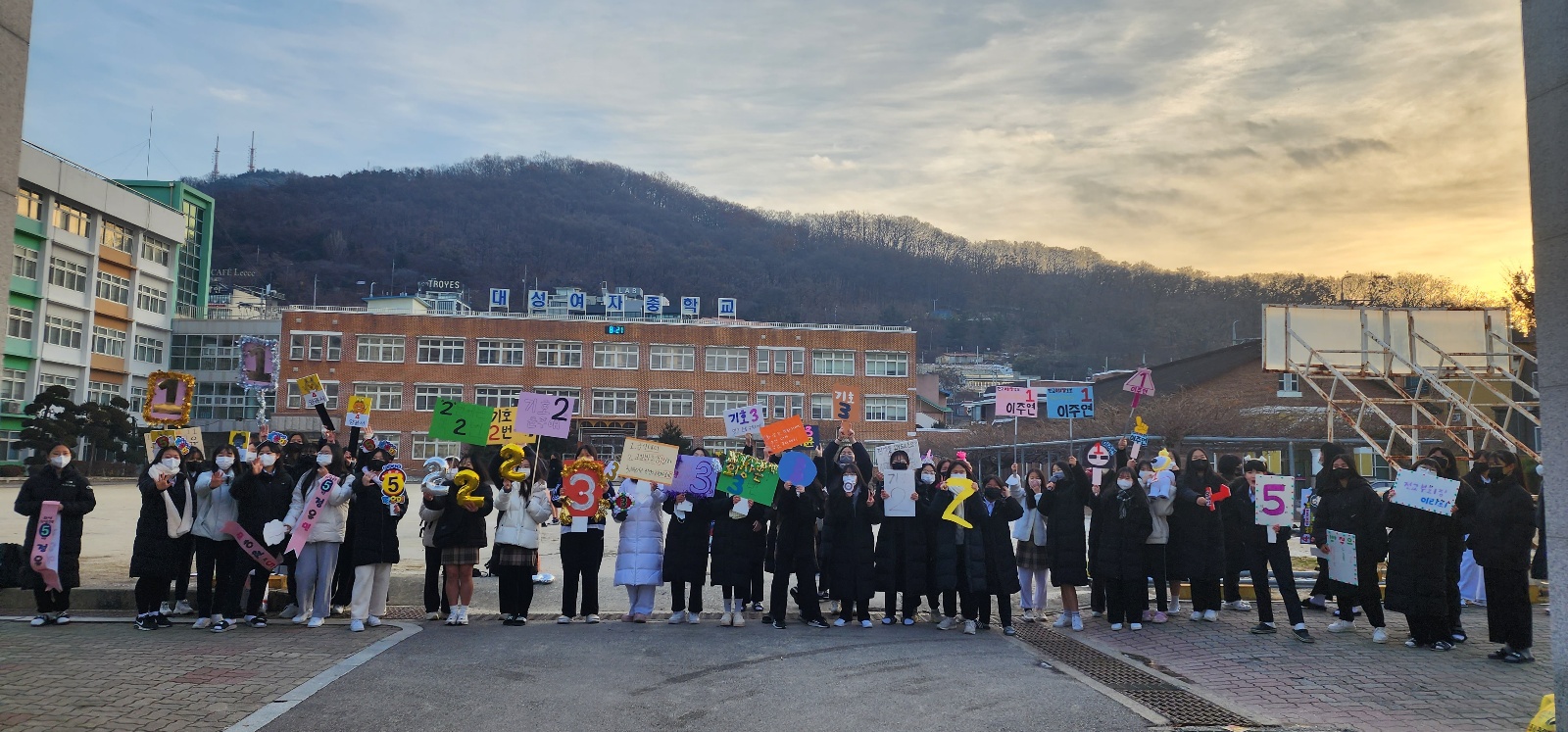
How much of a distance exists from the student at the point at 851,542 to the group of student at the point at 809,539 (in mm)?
24

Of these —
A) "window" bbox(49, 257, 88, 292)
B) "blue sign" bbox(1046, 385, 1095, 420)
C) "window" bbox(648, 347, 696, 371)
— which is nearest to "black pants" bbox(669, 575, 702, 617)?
"blue sign" bbox(1046, 385, 1095, 420)

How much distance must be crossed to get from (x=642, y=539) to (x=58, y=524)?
5749 mm

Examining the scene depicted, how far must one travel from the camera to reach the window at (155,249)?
60.4 m

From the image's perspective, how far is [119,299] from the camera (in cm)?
5925

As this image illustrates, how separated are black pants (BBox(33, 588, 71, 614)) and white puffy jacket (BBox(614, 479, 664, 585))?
5.38 meters

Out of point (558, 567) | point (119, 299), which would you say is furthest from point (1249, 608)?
point (119, 299)

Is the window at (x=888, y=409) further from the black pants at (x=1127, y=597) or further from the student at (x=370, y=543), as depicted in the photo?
the student at (x=370, y=543)

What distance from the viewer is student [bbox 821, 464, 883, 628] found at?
11.1m

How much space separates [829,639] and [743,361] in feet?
184

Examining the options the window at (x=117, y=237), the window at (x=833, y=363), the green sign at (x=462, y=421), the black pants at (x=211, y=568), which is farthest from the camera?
the window at (x=833, y=363)

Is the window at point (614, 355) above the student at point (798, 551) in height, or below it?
above

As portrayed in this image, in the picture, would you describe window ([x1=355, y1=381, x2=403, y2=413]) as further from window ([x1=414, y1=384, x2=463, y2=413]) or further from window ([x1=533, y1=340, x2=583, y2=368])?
window ([x1=533, y1=340, x2=583, y2=368])

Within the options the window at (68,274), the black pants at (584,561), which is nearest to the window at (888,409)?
the window at (68,274)

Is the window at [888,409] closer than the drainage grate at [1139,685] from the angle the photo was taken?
No
